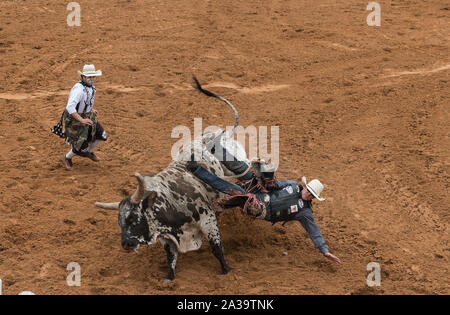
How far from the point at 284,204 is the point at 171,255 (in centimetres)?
158

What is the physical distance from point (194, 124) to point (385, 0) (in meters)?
8.40

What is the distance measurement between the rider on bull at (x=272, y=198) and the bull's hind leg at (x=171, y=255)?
80cm

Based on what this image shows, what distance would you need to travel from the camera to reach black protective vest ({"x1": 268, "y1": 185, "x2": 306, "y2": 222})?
7.62m

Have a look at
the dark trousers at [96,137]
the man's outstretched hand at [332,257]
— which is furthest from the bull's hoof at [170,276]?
the dark trousers at [96,137]

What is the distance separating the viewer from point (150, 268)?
778 cm

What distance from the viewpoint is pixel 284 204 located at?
7645 mm

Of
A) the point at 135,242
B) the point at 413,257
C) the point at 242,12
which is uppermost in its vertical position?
the point at 242,12

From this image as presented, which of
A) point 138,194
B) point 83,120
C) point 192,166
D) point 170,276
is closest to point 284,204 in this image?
point 192,166

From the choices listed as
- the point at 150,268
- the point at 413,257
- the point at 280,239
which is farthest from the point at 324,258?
the point at 150,268

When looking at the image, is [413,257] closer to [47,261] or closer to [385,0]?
[47,261]

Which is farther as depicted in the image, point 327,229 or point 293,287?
point 327,229

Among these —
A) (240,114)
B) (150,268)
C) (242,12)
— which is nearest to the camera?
(150,268)

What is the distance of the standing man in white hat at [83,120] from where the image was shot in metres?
9.38

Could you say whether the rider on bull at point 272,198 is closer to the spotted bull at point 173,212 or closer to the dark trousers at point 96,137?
the spotted bull at point 173,212
